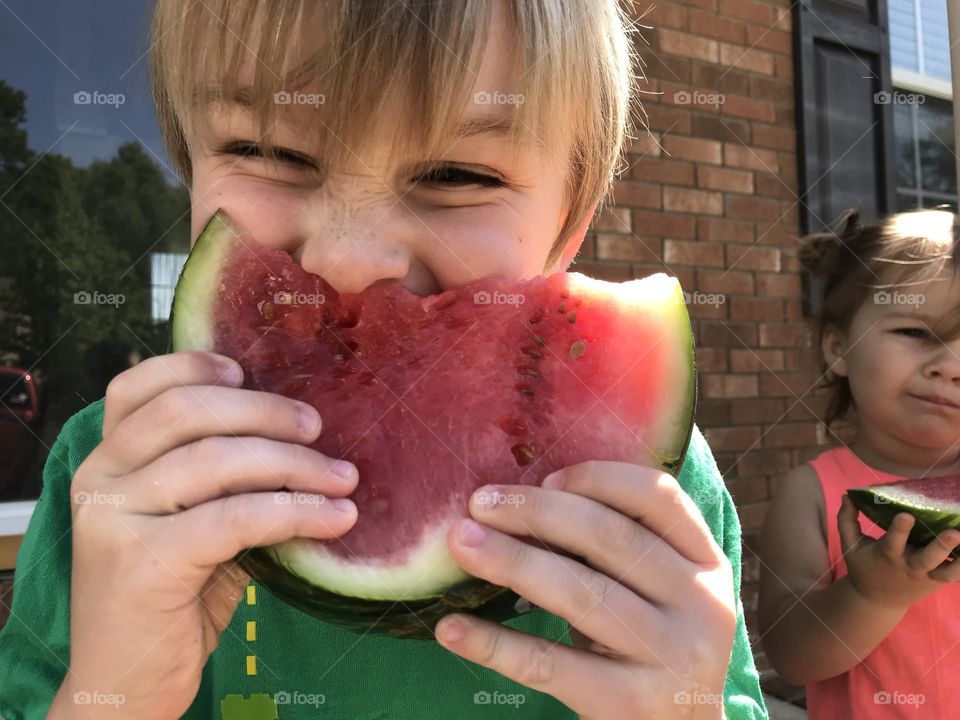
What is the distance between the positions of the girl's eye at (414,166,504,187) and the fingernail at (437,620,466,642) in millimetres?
574

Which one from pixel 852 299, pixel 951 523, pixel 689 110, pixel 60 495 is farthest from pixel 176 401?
pixel 689 110

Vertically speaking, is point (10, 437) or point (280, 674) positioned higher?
point (10, 437)

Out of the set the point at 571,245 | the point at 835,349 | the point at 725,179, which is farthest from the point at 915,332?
the point at 725,179

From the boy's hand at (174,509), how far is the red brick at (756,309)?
3.65 meters

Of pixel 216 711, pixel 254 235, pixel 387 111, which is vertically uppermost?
pixel 387 111

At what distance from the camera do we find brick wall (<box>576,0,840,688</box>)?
3840mm

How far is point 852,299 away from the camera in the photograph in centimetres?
250

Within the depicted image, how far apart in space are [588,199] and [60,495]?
1115 millimetres

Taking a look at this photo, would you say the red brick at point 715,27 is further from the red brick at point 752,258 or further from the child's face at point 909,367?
the child's face at point 909,367

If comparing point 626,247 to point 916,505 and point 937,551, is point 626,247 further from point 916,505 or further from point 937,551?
point 937,551

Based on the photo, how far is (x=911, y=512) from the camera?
1749 mm

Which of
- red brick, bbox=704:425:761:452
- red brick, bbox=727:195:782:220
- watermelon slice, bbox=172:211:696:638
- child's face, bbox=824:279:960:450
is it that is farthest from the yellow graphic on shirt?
red brick, bbox=727:195:782:220

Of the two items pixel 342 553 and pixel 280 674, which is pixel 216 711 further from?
pixel 342 553

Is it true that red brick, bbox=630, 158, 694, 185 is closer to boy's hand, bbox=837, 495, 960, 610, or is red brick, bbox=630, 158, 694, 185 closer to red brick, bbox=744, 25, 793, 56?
red brick, bbox=744, 25, 793, 56
